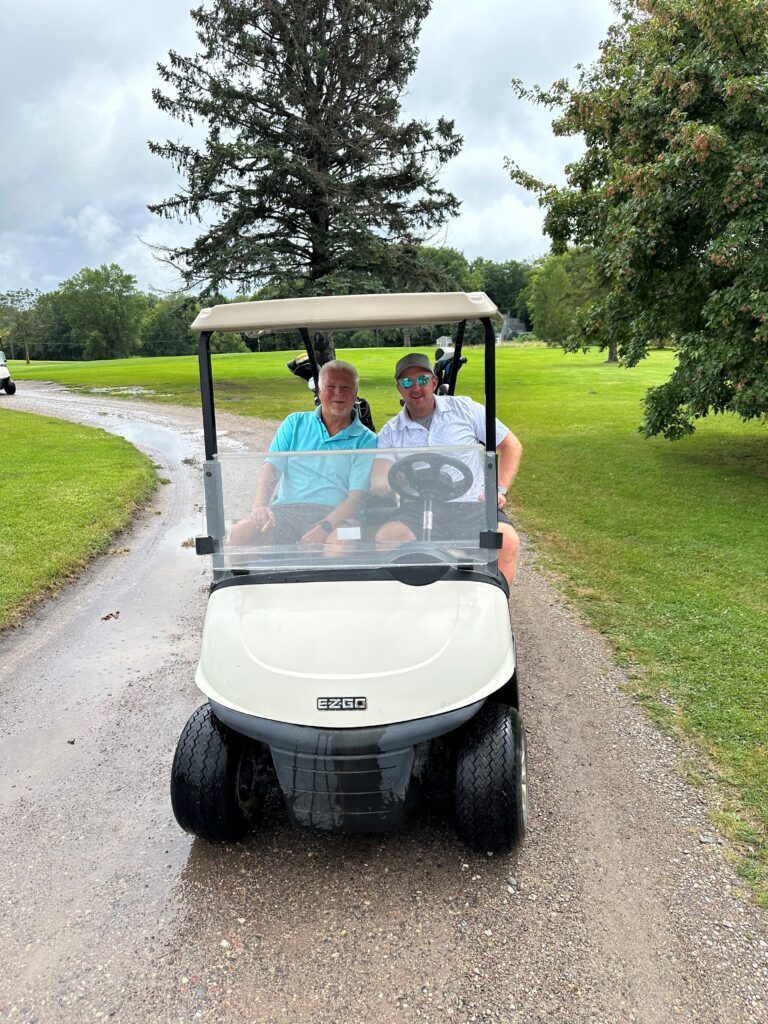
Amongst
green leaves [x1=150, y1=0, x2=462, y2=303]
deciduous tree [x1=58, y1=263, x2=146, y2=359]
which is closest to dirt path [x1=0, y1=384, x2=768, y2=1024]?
green leaves [x1=150, y1=0, x2=462, y2=303]

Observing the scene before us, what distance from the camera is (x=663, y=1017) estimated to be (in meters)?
1.92

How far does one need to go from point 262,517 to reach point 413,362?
141 centimetres

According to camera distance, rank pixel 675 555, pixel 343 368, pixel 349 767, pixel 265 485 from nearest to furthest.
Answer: pixel 349 767, pixel 265 485, pixel 343 368, pixel 675 555

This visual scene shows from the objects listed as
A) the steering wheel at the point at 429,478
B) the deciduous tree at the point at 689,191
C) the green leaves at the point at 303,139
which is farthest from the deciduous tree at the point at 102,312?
the steering wheel at the point at 429,478

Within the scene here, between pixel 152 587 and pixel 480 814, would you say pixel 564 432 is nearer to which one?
pixel 152 587

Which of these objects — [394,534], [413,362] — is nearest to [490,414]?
[394,534]

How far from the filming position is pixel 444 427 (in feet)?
12.7

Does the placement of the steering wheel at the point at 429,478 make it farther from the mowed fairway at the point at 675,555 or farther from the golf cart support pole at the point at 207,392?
the mowed fairway at the point at 675,555

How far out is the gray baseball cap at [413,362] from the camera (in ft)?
12.4

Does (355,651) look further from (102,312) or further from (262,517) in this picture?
(102,312)

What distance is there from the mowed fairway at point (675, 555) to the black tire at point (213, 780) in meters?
1.75

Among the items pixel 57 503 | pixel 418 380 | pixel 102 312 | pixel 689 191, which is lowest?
pixel 57 503

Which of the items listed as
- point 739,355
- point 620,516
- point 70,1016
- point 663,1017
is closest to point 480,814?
point 663,1017

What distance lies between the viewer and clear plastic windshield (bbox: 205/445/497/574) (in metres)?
2.72
